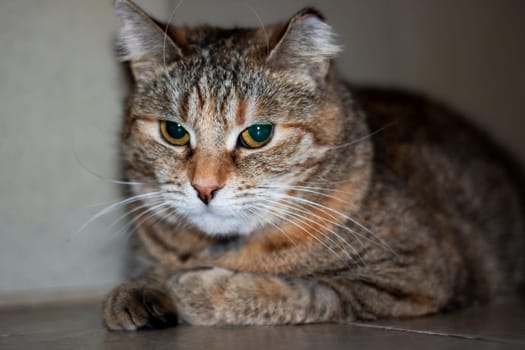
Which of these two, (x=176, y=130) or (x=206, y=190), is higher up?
(x=176, y=130)

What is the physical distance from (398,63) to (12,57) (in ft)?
6.52

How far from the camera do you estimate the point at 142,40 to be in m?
2.45

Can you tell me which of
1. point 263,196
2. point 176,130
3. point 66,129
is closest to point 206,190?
point 263,196

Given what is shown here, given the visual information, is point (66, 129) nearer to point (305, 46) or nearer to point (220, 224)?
point (220, 224)

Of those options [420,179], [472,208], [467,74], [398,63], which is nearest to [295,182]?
[420,179]

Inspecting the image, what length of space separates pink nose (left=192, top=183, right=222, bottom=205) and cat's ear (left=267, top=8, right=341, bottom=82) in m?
0.49

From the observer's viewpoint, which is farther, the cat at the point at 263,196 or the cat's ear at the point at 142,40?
the cat's ear at the point at 142,40

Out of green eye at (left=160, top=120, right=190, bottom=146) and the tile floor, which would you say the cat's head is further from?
the tile floor

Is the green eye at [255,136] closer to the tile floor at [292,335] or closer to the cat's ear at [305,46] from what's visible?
the cat's ear at [305,46]

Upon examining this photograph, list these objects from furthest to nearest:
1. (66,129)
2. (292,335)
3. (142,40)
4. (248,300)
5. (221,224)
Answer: (66,129) < (142,40) < (221,224) < (248,300) < (292,335)

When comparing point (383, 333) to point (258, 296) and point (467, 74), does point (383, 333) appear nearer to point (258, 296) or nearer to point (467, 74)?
point (258, 296)

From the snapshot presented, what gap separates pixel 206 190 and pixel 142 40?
65 centimetres

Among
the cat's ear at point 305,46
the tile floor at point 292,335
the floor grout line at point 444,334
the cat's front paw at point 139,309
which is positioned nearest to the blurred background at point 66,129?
the cat's ear at point 305,46

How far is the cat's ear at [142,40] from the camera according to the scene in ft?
7.82
